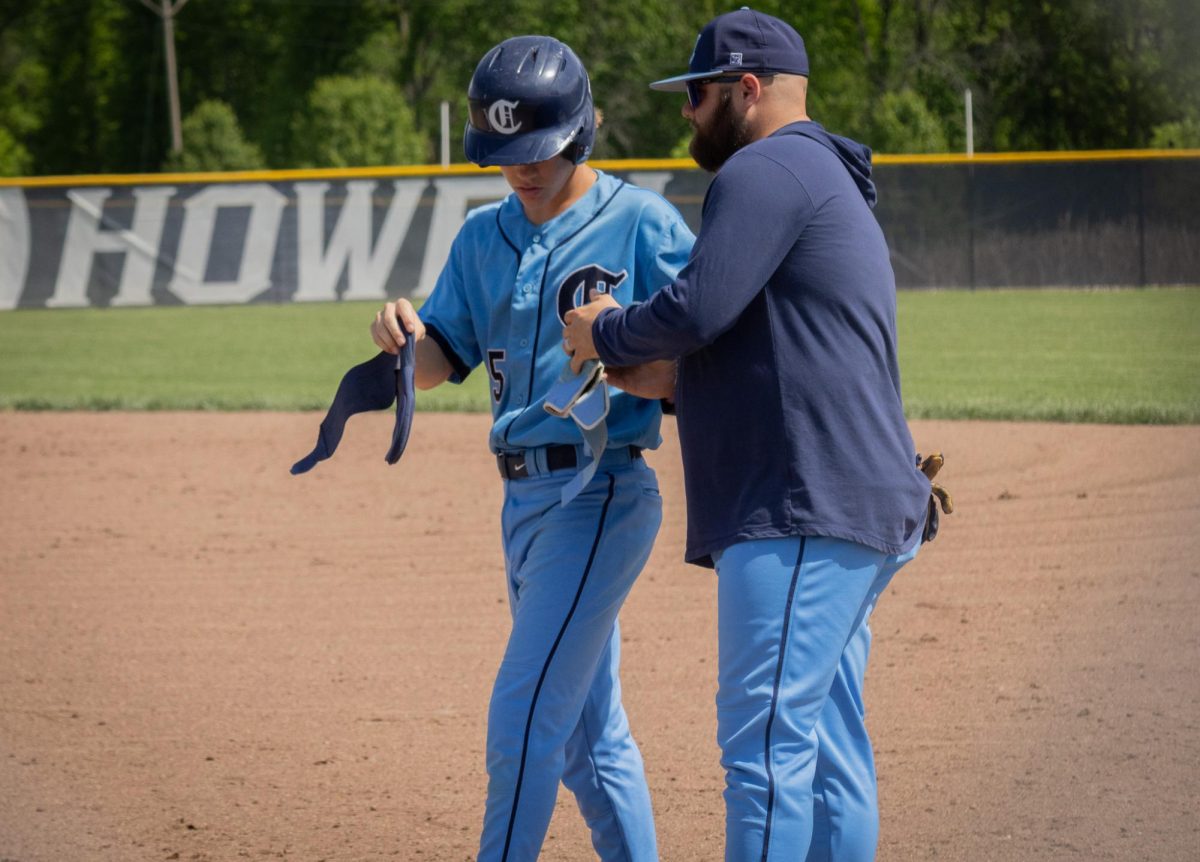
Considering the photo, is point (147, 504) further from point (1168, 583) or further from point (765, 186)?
point (765, 186)

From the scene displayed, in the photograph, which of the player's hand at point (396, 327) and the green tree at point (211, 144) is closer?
the player's hand at point (396, 327)

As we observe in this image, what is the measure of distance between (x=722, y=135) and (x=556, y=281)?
515 millimetres

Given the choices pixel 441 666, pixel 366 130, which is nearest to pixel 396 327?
pixel 441 666

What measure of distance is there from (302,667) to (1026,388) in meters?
7.86

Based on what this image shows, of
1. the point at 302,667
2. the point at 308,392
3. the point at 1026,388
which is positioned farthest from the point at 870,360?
the point at 308,392

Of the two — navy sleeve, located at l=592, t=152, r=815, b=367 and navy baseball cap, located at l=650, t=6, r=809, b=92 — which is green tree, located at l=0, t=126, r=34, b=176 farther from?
navy sleeve, located at l=592, t=152, r=815, b=367

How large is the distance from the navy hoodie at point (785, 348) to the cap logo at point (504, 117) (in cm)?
54

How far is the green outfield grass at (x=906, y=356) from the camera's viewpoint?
37.0 feet

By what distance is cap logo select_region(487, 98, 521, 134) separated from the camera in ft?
9.43

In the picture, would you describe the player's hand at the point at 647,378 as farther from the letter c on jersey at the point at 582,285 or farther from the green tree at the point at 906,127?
the green tree at the point at 906,127

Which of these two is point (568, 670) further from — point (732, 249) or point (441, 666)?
point (441, 666)

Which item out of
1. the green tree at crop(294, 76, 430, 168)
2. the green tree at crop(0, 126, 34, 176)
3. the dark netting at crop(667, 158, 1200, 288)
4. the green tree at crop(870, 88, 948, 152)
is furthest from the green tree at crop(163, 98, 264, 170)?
the dark netting at crop(667, 158, 1200, 288)

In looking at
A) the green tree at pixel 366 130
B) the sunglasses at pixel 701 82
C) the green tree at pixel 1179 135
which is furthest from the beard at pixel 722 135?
the green tree at pixel 366 130

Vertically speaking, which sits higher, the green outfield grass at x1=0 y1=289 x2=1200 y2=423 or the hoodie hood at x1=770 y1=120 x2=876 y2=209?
the green outfield grass at x1=0 y1=289 x2=1200 y2=423
